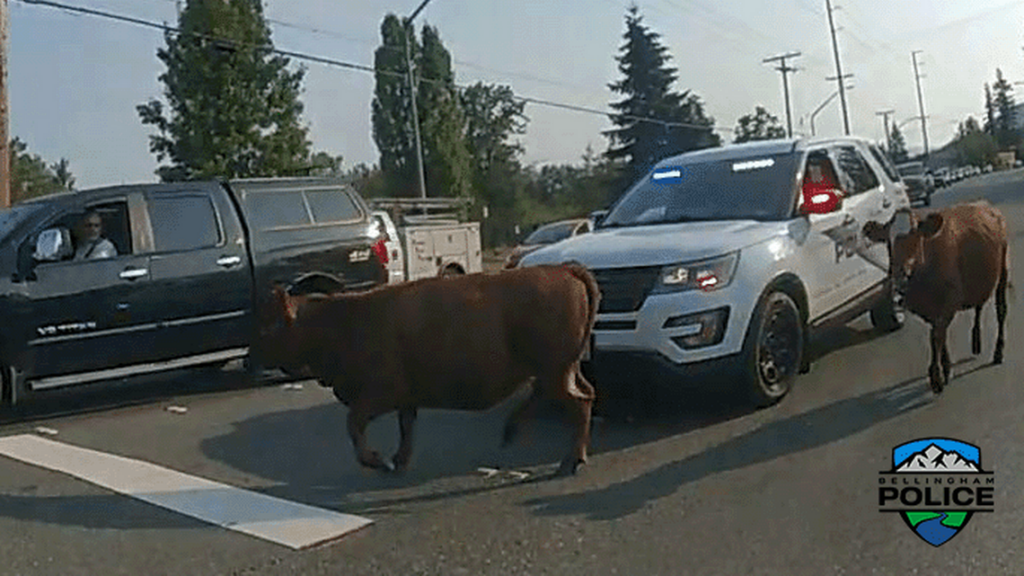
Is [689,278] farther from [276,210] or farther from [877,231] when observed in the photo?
[276,210]

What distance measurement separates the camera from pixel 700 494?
18.4 feet

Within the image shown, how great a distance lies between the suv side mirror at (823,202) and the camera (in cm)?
827

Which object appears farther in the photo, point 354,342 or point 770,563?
Result: point 354,342

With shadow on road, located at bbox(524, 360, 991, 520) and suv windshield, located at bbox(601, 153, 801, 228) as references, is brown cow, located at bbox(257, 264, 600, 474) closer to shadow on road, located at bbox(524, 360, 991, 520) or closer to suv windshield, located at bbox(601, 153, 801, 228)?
shadow on road, located at bbox(524, 360, 991, 520)

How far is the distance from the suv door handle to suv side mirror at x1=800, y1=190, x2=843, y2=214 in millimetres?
4994

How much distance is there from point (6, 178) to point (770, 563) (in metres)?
16.5

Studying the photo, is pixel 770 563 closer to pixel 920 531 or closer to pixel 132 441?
pixel 920 531

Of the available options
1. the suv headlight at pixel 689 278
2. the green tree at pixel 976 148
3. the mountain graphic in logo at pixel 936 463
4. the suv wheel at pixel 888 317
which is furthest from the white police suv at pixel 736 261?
the green tree at pixel 976 148

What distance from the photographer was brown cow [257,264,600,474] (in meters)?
6.18

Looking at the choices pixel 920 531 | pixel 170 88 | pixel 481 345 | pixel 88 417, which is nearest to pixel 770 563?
pixel 920 531

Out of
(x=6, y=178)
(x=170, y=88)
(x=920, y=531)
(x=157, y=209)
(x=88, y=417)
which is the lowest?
(x=920, y=531)

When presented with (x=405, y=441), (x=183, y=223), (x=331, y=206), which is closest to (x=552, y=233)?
(x=331, y=206)

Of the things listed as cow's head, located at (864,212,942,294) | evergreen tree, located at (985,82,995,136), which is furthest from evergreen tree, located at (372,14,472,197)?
evergreen tree, located at (985,82,995,136)

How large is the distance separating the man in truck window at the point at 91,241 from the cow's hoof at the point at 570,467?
4.97 metres
